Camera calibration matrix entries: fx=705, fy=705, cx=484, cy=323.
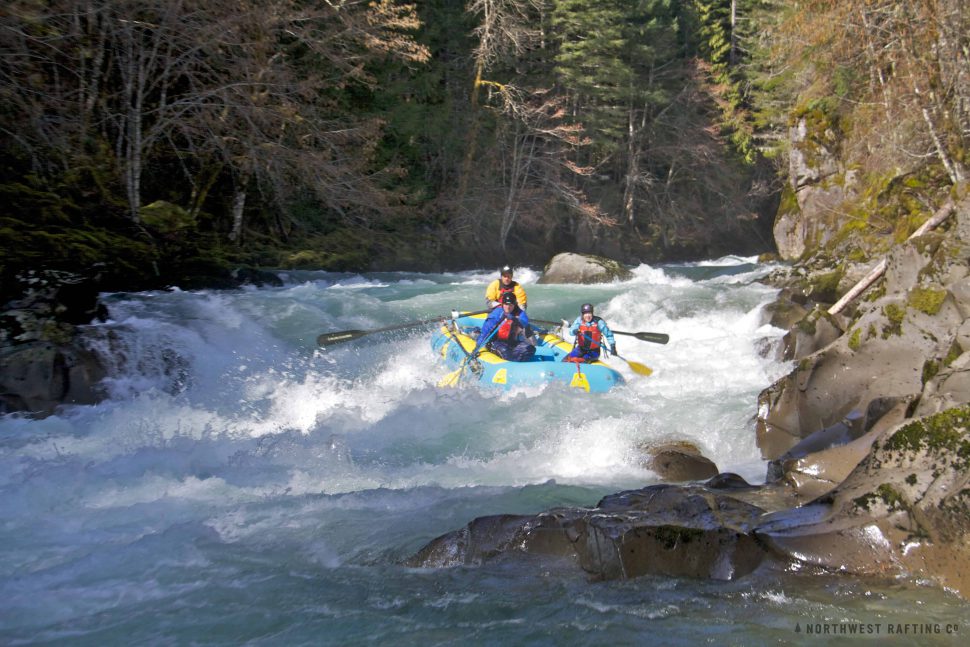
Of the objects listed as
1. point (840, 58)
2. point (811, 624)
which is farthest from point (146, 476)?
point (840, 58)

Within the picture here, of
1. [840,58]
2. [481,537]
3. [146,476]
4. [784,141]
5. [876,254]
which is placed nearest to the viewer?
[481,537]

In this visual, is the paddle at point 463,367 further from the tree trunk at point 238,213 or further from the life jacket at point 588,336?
the tree trunk at point 238,213

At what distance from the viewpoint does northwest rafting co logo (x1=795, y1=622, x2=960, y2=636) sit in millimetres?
2893

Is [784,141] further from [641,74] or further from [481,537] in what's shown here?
[481,537]

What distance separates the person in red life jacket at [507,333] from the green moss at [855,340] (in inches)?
146

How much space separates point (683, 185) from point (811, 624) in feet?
93.5

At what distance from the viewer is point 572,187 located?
2470 centimetres

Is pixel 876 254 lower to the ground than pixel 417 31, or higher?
lower

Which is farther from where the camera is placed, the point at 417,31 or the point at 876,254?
the point at 417,31

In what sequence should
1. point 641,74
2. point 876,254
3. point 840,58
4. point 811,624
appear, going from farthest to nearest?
point 641,74
point 840,58
point 876,254
point 811,624

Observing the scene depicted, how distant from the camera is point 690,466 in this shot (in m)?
5.40

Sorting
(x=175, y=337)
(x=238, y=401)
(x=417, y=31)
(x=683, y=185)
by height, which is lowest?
(x=238, y=401)

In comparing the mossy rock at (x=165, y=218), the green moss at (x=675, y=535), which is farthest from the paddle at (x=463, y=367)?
the mossy rock at (x=165, y=218)

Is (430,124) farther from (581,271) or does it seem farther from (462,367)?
(462,367)
